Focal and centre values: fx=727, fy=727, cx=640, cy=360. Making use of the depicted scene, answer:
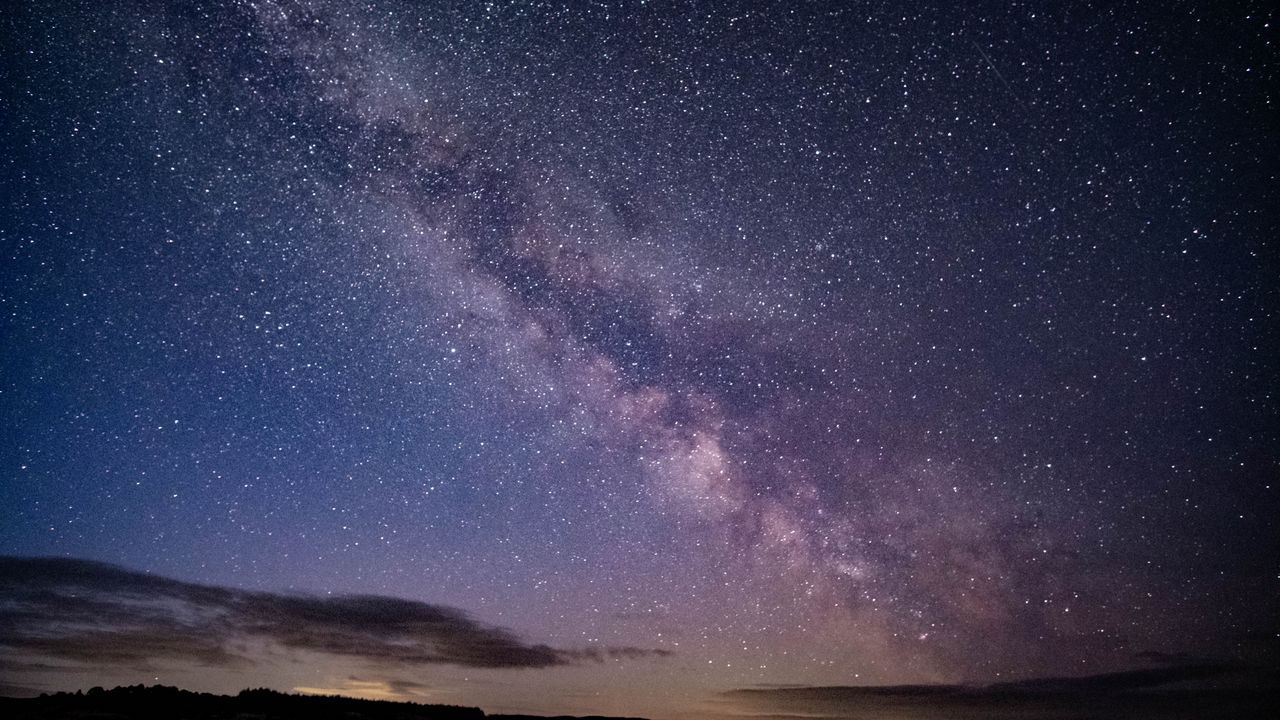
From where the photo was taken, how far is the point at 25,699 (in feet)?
69.2

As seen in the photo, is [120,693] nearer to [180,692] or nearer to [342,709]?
[180,692]

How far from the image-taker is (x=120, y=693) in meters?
20.8

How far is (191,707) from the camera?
20062mm

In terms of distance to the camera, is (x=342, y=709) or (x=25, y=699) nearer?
(x=25, y=699)

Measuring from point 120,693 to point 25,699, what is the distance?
295 cm

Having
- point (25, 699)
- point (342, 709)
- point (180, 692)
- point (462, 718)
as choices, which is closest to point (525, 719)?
point (462, 718)

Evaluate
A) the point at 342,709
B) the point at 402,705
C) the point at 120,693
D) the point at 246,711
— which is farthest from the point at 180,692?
the point at 402,705

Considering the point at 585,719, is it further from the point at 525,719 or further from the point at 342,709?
the point at 342,709

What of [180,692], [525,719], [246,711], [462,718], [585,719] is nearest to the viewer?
[246,711]

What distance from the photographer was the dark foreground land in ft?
61.5

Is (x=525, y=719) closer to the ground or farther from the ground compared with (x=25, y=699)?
closer to the ground

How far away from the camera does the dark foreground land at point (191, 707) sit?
18750mm

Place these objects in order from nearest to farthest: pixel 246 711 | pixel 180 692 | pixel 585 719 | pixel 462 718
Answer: pixel 246 711
pixel 180 692
pixel 462 718
pixel 585 719

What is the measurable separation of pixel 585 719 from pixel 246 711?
26627 mm
